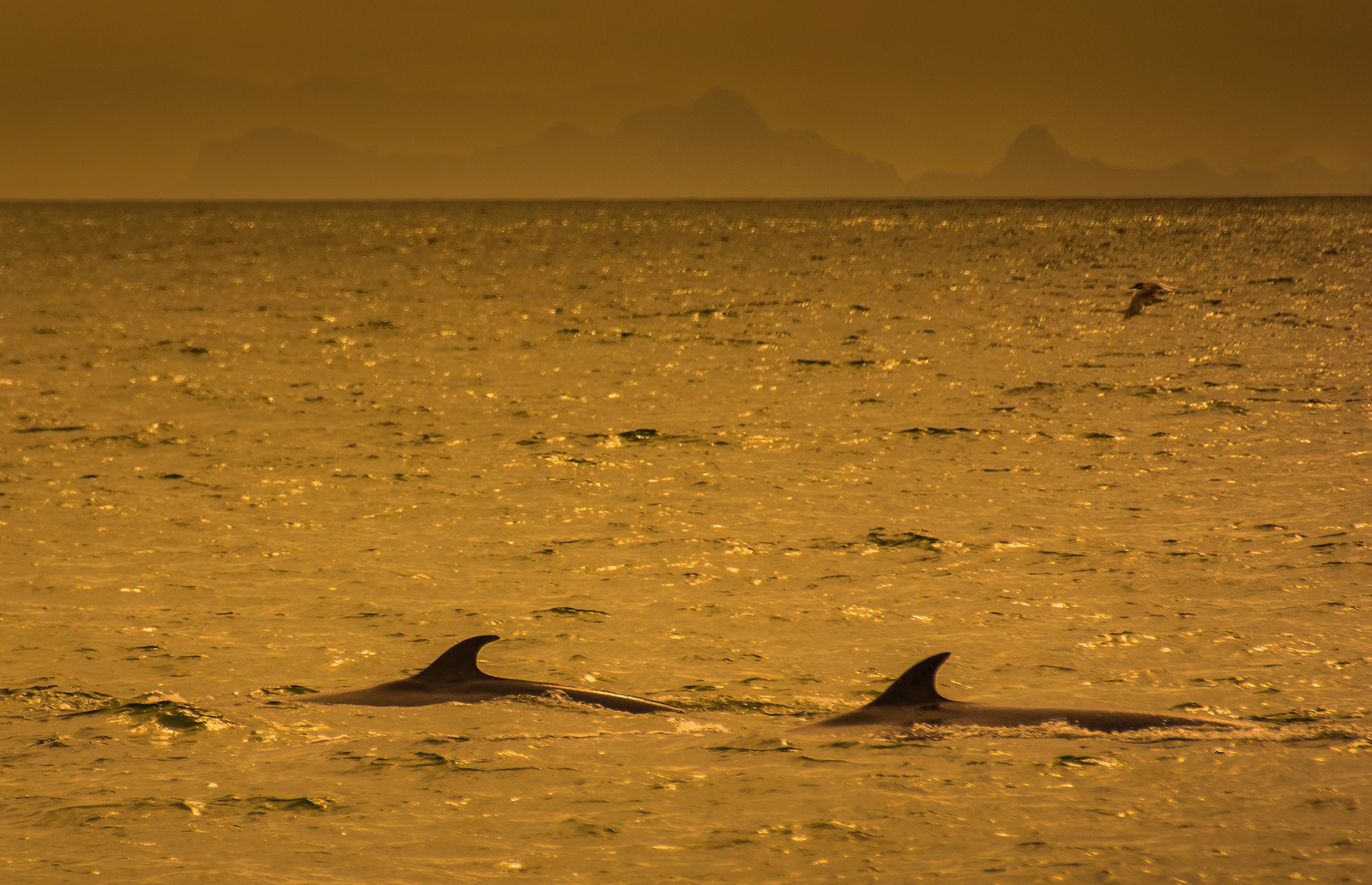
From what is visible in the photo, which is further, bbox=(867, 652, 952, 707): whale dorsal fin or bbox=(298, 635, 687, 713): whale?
bbox=(298, 635, 687, 713): whale

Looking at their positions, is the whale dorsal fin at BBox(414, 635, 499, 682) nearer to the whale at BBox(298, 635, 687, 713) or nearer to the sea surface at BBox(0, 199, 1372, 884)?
the whale at BBox(298, 635, 687, 713)

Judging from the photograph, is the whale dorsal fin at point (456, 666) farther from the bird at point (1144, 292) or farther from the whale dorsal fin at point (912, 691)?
the bird at point (1144, 292)

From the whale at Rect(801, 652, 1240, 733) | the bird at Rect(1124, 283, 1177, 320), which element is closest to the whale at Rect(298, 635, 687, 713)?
the whale at Rect(801, 652, 1240, 733)

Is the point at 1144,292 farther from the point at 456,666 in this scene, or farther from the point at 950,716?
the point at 456,666

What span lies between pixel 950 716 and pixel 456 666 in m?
3.56

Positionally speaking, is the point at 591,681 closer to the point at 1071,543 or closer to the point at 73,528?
the point at 1071,543

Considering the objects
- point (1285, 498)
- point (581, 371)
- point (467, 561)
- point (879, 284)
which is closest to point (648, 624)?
point (467, 561)

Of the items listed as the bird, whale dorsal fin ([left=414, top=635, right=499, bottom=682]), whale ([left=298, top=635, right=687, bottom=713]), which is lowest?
whale ([left=298, top=635, right=687, bottom=713])

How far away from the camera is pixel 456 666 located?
10859mm

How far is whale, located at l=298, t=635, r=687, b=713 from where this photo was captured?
35.0ft

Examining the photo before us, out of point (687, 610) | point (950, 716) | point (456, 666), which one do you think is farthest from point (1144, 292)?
point (456, 666)

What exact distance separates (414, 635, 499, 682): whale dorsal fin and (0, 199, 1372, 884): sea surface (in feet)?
1.33

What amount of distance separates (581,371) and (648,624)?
2137cm

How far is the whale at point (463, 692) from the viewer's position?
420 inches
